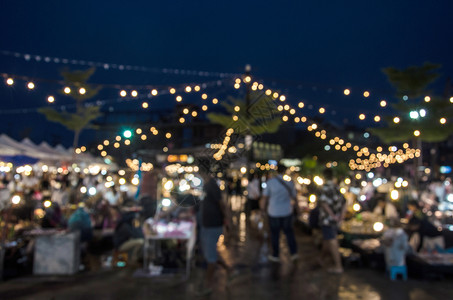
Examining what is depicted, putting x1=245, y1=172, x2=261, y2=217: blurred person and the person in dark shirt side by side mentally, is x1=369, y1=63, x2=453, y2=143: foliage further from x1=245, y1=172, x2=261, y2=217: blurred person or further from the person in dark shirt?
the person in dark shirt

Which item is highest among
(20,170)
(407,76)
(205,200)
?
(407,76)

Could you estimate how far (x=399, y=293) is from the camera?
5.06 meters

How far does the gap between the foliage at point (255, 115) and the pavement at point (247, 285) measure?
518 cm

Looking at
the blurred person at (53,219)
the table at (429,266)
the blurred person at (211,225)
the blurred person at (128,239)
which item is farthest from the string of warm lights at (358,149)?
the blurred person at (211,225)

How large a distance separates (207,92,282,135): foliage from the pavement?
518 cm

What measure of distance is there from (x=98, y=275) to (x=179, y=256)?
4.94 feet

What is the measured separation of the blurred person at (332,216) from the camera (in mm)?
→ 6105

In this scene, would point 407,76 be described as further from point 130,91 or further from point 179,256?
point 179,256

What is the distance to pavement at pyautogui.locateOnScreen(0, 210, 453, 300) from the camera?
4957 mm

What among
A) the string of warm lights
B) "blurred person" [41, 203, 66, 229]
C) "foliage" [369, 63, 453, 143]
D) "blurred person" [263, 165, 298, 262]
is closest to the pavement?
"blurred person" [263, 165, 298, 262]

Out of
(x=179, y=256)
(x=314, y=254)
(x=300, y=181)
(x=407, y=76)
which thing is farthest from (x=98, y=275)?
(x=300, y=181)

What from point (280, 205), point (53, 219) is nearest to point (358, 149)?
point (280, 205)

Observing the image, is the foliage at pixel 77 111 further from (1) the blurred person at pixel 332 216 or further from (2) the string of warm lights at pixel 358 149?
(1) the blurred person at pixel 332 216

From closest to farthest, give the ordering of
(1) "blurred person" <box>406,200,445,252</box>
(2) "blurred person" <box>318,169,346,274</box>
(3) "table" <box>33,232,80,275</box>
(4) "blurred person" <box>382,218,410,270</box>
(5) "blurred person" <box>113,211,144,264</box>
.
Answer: (4) "blurred person" <box>382,218,410,270</box>
(3) "table" <box>33,232,80,275</box>
(2) "blurred person" <box>318,169,346,274</box>
(1) "blurred person" <box>406,200,445,252</box>
(5) "blurred person" <box>113,211,144,264</box>
